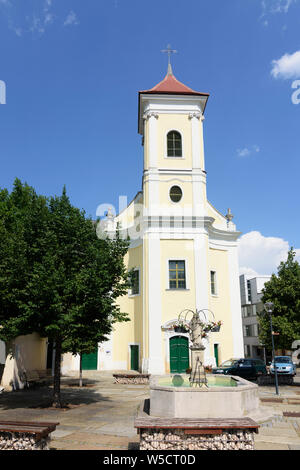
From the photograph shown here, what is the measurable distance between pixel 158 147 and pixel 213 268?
10.4 metres

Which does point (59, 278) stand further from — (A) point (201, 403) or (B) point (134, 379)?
(B) point (134, 379)

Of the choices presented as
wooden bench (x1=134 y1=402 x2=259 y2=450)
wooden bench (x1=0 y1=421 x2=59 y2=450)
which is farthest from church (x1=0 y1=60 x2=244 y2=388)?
wooden bench (x1=134 y1=402 x2=259 y2=450)

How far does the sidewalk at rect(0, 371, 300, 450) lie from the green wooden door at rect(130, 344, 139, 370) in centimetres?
613

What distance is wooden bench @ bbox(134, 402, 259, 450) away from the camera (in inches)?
280

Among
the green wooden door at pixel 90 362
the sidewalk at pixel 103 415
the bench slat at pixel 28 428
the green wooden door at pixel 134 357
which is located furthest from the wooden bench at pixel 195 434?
the green wooden door at pixel 90 362

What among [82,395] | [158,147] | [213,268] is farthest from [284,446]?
[158,147]

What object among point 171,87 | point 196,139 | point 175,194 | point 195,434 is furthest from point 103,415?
point 171,87

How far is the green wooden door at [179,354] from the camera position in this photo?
81.3 feet

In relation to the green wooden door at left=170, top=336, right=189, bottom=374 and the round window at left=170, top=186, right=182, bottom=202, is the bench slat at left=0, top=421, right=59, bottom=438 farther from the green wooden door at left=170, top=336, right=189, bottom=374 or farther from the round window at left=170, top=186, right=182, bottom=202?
the round window at left=170, top=186, right=182, bottom=202

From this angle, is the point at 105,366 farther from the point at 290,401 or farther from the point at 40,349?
the point at 290,401

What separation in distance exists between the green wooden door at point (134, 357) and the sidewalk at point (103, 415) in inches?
241

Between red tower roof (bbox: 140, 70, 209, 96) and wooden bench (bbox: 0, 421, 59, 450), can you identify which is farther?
red tower roof (bbox: 140, 70, 209, 96)

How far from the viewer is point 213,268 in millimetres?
29375

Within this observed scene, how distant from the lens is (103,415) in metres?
12.4
